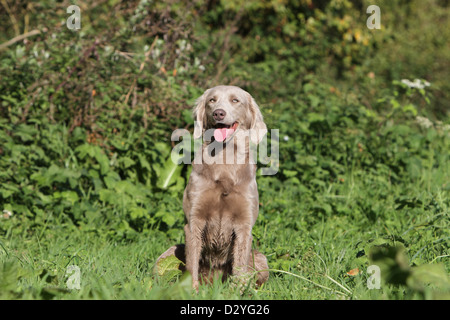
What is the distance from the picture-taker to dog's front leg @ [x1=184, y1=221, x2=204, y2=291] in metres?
3.42

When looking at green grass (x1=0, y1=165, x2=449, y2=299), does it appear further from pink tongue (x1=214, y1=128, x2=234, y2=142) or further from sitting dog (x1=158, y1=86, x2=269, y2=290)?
pink tongue (x1=214, y1=128, x2=234, y2=142)

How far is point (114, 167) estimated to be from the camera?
214 inches

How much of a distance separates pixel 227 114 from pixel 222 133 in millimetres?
144

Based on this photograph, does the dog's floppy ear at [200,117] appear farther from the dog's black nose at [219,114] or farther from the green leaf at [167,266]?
the green leaf at [167,266]

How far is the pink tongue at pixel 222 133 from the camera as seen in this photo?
3.51 m

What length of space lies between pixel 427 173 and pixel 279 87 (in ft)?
10.5

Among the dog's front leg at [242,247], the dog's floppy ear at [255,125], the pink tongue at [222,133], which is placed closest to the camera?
the dog's front leg at [242,247]

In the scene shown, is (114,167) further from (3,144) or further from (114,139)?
(3,144)

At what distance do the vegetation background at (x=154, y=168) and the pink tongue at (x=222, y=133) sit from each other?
919mm

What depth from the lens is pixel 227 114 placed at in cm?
349
